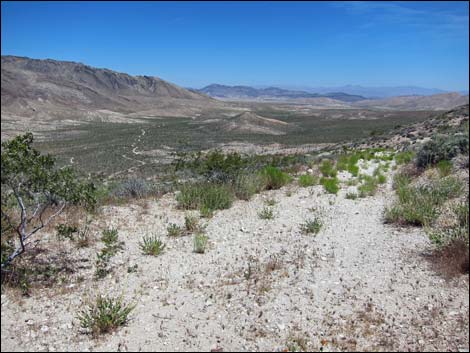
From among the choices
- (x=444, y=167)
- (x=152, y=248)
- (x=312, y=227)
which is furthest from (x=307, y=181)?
(x=152, y=248)

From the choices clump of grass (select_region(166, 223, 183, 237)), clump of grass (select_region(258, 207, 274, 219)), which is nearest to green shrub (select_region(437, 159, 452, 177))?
clump of grass (select_region(258, 207, 274, 219))

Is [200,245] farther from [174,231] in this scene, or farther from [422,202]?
[422,202]

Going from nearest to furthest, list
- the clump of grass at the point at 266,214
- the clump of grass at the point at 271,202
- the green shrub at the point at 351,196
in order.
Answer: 1. the clump of grass at the point at 266,214
2. the clump of grass at the point at 271,202
3. the green shrub at the point at 351,196

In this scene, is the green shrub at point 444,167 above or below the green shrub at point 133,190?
above

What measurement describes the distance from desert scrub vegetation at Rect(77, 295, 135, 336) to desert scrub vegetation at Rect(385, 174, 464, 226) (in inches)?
208

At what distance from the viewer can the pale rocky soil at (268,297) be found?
3943 mm

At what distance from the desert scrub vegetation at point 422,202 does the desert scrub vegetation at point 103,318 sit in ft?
17.3

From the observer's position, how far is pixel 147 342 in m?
3.93

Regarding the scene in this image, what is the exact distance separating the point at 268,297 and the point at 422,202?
14.2 ft

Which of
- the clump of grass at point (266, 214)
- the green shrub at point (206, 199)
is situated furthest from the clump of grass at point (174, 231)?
the clump of grass at point (266, 214)

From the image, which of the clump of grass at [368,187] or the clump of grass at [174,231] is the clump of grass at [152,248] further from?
the clump of grass at [368,187]

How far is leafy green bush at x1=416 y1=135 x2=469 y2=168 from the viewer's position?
11.6 meters

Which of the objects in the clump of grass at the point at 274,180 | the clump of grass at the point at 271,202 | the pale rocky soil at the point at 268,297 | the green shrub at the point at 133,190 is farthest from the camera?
the clump of grass at the point at 274,180

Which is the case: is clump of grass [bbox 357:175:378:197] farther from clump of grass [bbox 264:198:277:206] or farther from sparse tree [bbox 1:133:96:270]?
sparse tree [bbox 1:133:96:270]
